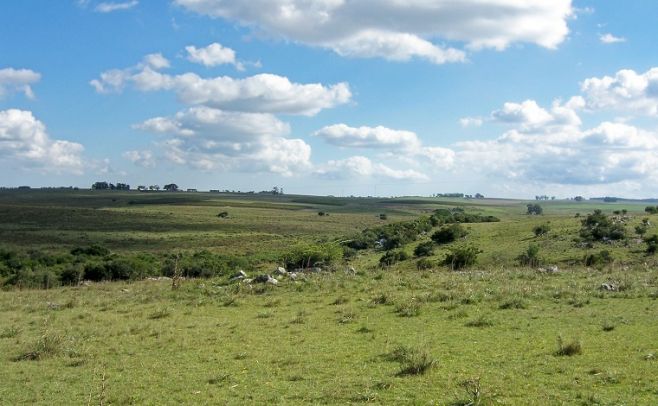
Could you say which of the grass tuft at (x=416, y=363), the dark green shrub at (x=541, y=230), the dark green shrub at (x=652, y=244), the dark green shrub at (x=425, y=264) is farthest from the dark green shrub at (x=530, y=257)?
the grass tuft at (x=416, y=363)

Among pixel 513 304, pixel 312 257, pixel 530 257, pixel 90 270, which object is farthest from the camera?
pixel 312 257

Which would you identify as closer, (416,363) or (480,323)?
(416,363)

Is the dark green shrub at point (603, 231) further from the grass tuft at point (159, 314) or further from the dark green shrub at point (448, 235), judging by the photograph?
the grass tuft at point (159, 314)

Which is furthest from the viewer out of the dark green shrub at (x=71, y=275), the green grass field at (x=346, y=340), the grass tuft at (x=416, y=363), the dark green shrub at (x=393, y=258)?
the dark green shrub at (x=393, y=258)

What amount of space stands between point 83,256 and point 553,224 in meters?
49.2

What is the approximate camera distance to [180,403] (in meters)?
11.4

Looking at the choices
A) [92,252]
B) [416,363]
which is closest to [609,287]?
[416,363]

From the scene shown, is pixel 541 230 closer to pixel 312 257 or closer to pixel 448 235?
pixel 448 235

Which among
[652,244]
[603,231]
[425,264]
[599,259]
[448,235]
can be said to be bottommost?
[425,264]

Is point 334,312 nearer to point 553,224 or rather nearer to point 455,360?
point 455,360

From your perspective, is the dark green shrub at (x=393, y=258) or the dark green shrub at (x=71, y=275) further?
the dark green shrub at (x=393, y=258)

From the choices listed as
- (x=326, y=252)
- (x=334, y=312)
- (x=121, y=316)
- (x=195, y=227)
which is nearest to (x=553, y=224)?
(x=326, y=252)

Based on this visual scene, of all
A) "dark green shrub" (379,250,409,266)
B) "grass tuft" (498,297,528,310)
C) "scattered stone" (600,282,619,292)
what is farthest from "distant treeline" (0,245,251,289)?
"scattered stone" (600,282,619,292)

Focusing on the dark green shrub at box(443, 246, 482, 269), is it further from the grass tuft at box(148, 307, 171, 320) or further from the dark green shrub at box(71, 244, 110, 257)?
the dark green shrub at box(71, 244, 110, 257)
